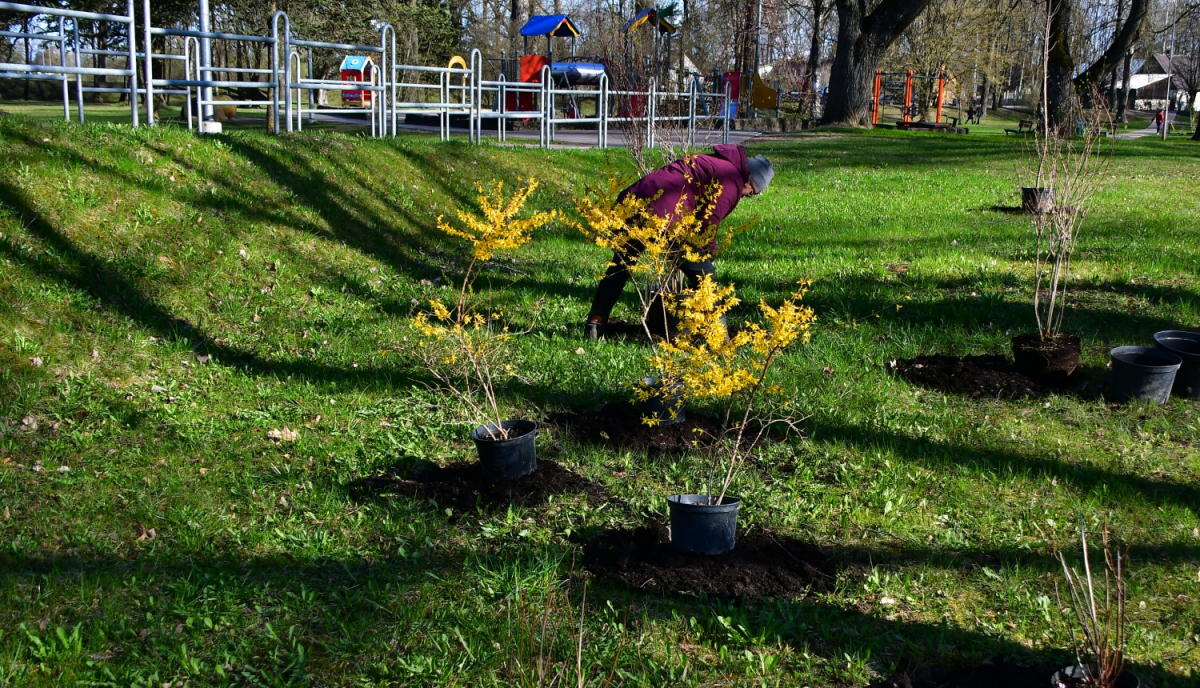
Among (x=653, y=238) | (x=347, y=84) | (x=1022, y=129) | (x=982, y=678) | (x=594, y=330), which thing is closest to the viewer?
(x=982, y=678)

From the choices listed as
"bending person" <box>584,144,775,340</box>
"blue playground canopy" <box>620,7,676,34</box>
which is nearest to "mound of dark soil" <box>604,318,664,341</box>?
"bending person" <box>584,144,775,340</box>

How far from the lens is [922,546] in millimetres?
3791

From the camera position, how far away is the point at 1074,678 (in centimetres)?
259

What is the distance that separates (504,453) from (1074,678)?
2.43 meters

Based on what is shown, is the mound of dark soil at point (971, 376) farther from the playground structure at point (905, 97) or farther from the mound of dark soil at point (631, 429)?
the playground structure at point (905, 97)

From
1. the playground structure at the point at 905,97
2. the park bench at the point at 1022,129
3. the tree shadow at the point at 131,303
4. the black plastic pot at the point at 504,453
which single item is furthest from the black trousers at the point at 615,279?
the playground structure at the point at 905,97

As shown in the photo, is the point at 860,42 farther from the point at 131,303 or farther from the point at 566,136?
the point at 131,303

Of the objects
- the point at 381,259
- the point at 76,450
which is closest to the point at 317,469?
the point at 76,450

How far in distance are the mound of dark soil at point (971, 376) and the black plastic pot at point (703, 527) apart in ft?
8.61

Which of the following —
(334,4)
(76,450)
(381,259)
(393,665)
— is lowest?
(393,665)

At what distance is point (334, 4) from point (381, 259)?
902 inches

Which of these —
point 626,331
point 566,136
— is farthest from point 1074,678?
point 566,136

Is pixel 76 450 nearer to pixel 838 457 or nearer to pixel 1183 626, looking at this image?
pixel 838 457

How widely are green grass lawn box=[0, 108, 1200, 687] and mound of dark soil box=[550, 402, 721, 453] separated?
12 cm
